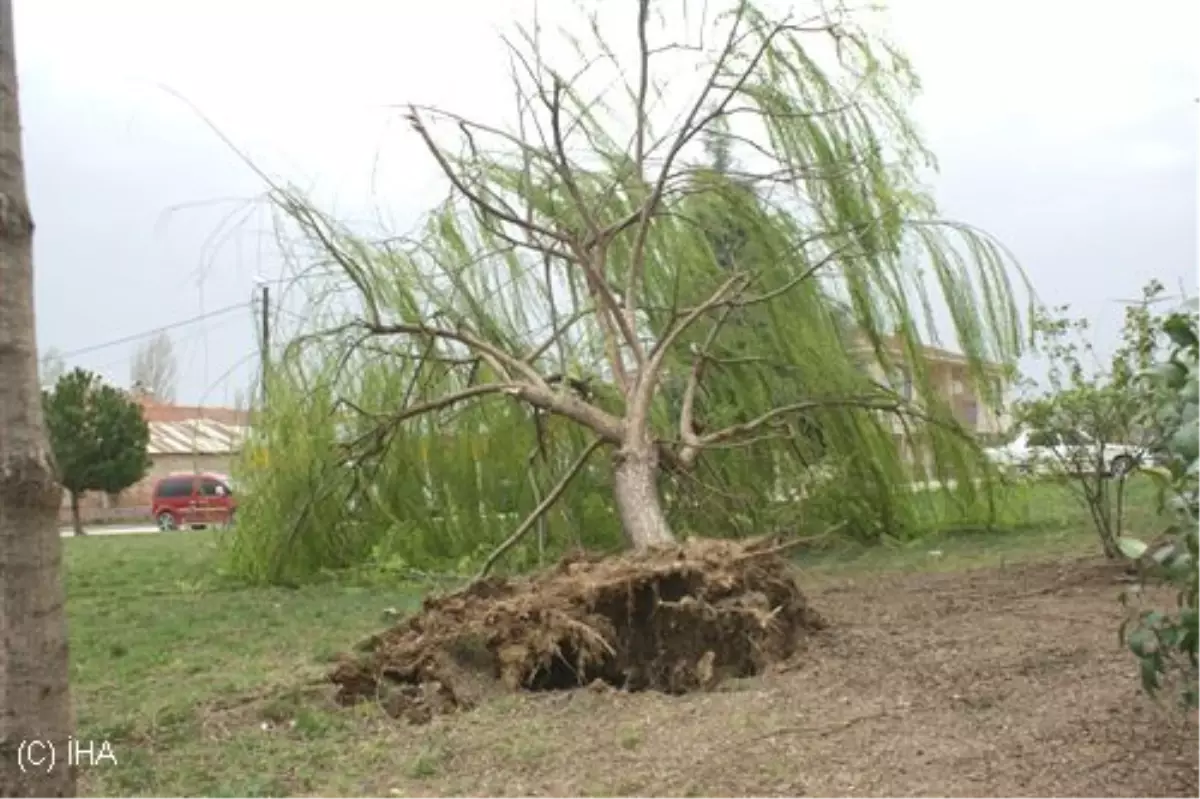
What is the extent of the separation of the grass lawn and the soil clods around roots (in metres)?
0.31

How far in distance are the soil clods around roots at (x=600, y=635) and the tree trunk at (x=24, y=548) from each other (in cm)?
265

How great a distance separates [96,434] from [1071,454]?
98.3 feet

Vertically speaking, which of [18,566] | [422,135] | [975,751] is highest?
[422,135]

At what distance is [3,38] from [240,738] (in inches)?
113

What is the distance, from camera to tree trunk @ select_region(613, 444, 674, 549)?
284 inches

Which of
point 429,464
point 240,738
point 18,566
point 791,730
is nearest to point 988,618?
point 791,730

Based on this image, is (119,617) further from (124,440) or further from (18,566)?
(124,440)

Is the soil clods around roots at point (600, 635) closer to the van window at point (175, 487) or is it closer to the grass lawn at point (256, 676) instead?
the grass lawn at point (256, 676)

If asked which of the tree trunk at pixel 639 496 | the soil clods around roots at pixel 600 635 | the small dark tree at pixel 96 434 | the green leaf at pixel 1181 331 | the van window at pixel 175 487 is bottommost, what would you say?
the soil clods around roots at pixel 600 635

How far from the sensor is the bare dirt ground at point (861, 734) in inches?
149

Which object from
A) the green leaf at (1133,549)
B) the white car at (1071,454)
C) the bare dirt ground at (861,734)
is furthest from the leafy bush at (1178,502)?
the white car at (1071,454)

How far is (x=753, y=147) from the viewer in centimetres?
970

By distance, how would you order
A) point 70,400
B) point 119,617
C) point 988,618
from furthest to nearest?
1. point 70,400
2. point 119,617
3. point 988,618

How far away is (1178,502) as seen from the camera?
136 inches
